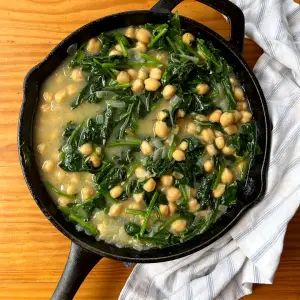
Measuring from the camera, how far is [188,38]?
2.54 meters

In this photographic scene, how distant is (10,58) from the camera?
9.12ft

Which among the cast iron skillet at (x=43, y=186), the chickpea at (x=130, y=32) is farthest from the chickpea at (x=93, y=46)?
the chickpea at (x=130, y=32)

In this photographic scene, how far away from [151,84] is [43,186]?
0.73 m

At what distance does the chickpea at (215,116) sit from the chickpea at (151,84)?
0.30 meters

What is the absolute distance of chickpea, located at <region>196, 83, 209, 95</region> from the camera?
A: 2516 millimetres

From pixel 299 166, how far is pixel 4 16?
1.77 meters

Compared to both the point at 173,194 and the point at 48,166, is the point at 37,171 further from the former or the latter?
the point at 173,194

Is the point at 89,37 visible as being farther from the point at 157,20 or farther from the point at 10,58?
the point at 10,58

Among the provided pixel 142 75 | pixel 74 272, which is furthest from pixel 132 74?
pixel 74 272

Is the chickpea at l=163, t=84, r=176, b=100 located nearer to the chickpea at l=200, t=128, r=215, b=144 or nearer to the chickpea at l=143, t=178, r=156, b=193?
the chickpea at l=200, t=128, r=215, b=144

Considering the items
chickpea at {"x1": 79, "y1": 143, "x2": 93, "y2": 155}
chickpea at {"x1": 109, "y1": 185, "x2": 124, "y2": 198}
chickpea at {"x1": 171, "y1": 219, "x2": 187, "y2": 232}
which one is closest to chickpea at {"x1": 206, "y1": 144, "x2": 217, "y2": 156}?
chickpea at {"x1": 171, "y1": 219, "x2": 187, "y2": 232}

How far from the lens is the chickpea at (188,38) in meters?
2.54

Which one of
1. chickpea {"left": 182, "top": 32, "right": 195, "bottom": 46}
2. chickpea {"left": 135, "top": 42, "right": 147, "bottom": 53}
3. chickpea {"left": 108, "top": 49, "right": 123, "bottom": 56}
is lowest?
chickpea {"left": 108, "top": 49, "right": 123, "bottom": 56}

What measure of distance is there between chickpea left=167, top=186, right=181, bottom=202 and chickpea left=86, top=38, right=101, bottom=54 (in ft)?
2.59
